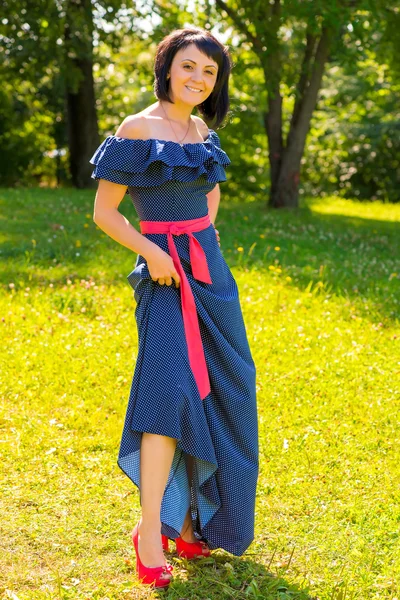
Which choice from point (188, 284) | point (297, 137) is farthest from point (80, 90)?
point (188, 284)

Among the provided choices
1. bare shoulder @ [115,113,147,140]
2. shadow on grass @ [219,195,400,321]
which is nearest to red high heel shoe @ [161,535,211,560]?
bare shoulder @ [115,113,147,140]

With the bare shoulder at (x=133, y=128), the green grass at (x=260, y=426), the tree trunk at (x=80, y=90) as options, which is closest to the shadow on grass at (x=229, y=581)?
the green grass at (x=260, y=426)

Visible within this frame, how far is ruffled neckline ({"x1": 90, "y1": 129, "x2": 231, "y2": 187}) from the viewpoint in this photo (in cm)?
298

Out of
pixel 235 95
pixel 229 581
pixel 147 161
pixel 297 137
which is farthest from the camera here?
pixel 235 95

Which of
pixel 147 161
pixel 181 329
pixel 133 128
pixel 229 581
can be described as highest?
pixel 133 128

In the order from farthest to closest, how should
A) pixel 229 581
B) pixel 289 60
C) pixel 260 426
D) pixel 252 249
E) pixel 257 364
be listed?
pixel 289 60 < pixel 252 249 < pixel 257 364 < pixel 260 426 < pixel 229 581

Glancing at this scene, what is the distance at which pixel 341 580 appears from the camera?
3.26m

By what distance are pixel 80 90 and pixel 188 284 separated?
540 inches

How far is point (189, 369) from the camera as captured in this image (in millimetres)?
3062

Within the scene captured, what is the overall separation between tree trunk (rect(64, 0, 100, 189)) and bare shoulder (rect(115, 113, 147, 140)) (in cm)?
1214

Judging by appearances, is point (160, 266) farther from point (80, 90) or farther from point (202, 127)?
point (80, 90)

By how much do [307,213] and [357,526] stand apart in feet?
34.1

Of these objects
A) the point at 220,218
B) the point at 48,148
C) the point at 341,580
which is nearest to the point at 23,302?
the point at 341,580

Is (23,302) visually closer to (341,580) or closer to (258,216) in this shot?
(341,580)
